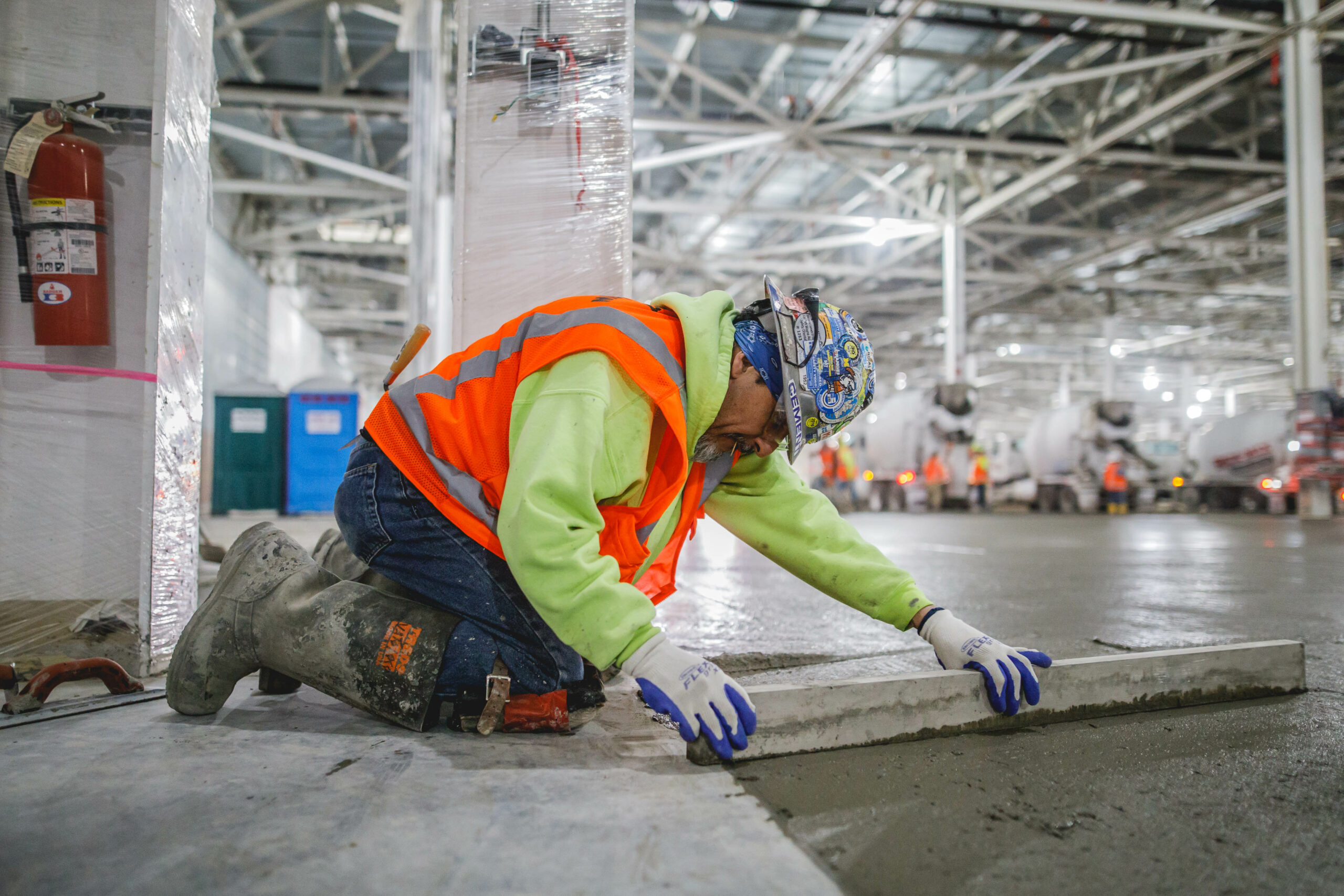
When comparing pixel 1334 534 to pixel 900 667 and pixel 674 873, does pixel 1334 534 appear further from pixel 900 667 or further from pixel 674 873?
pixel 674 873

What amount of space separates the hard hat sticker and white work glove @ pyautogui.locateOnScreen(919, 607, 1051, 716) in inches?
87.8

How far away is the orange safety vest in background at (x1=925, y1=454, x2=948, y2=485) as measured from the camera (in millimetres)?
14414

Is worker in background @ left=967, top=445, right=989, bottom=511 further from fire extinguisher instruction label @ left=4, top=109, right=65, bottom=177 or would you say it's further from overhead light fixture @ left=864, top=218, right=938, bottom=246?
fire extinguisher instruction label @ left=4, top=109, right=65, bottom=177

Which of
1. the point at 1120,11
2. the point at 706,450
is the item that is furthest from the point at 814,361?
the point at 1120,11

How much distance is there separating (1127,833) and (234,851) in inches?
47.3

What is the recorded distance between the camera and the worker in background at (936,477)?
47.3 ft

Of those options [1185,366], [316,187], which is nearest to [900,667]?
[316,187]

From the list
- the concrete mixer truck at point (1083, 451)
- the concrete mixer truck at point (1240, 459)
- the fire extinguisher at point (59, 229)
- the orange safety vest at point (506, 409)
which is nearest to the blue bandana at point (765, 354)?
the orange safety vest at point (506, 409)

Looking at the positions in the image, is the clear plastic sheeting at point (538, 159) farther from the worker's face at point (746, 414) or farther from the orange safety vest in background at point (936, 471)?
the orange safety vest in background at point (936, 471)

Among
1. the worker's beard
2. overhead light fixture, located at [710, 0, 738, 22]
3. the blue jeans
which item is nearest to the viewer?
the blue jeans

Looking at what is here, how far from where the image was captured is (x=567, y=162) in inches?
97.6

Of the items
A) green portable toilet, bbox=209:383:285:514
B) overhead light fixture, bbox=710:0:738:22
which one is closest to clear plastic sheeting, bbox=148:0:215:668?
overhead light fixture, bbox=710:0:738:22

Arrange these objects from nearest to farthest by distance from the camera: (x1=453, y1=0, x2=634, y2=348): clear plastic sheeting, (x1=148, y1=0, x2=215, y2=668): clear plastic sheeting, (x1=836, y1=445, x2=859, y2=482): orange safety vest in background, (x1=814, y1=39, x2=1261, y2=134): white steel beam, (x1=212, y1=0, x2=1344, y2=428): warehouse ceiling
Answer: (x1=148, y1=0, x2=215, y2=668): clear plastic sheeting < (x1=453, y1=0, x2=634, y2=348): clear plastic sheeting < (x1=814, y1=39, x2=1261, y2=134): white steel beam < (x1=212, y1=0, x2=1344, y2=428): warehouse ceiling < (x1=836, y1=445, x2=859, y2=482): orange safety vest in background

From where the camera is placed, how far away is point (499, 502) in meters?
1.52
